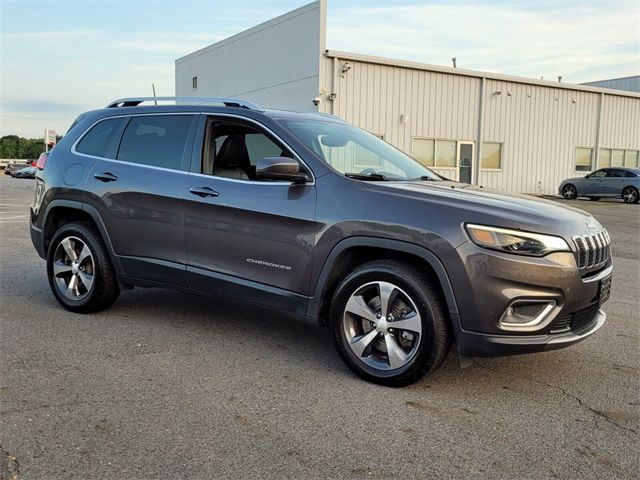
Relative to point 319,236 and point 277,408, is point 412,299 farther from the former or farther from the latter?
point 277,408

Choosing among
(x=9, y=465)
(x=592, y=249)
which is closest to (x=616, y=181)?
(x=592, y=249)

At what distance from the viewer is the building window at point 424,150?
23.7m

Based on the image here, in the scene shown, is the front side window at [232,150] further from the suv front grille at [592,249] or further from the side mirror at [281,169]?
the suv front grille at [592,249]

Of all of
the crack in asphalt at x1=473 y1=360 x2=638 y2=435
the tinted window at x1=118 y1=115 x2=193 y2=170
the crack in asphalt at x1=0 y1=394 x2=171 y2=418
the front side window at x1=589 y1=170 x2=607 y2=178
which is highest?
the tinted window at x1=118 y1=115 x2=193 y2=170

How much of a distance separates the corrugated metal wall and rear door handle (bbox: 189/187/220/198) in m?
16.6

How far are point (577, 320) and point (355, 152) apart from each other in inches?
83.7

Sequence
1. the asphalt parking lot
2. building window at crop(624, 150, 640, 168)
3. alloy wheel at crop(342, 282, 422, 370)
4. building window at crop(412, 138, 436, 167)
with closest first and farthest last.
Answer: the asphalt parking lot, alloy wheel at crop(342, 282, 422, 370), building window at crop(412, 138, 436, 167), building window at crop(624, 150, 640, 168)

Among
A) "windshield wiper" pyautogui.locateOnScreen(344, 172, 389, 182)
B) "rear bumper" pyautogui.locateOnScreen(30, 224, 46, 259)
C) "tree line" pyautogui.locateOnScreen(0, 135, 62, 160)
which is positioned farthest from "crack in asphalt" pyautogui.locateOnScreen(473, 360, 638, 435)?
"tree line" pyautogui.locateOnScreen(0, 135, 62, 160)

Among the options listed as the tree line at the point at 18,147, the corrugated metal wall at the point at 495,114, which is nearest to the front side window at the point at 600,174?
the corrugated metal wall at the point at 495,114

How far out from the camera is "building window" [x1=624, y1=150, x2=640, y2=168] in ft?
98.9

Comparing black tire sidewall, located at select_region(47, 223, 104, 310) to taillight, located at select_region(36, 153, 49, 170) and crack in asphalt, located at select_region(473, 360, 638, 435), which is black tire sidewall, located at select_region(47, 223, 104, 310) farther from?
crack in asphalt, located at select_region(473, 360, 638, 435)

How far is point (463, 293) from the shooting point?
3652 mm

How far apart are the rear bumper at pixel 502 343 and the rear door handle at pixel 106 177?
3.23 m

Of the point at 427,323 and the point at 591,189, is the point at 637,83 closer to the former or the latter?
the point at 591,189
